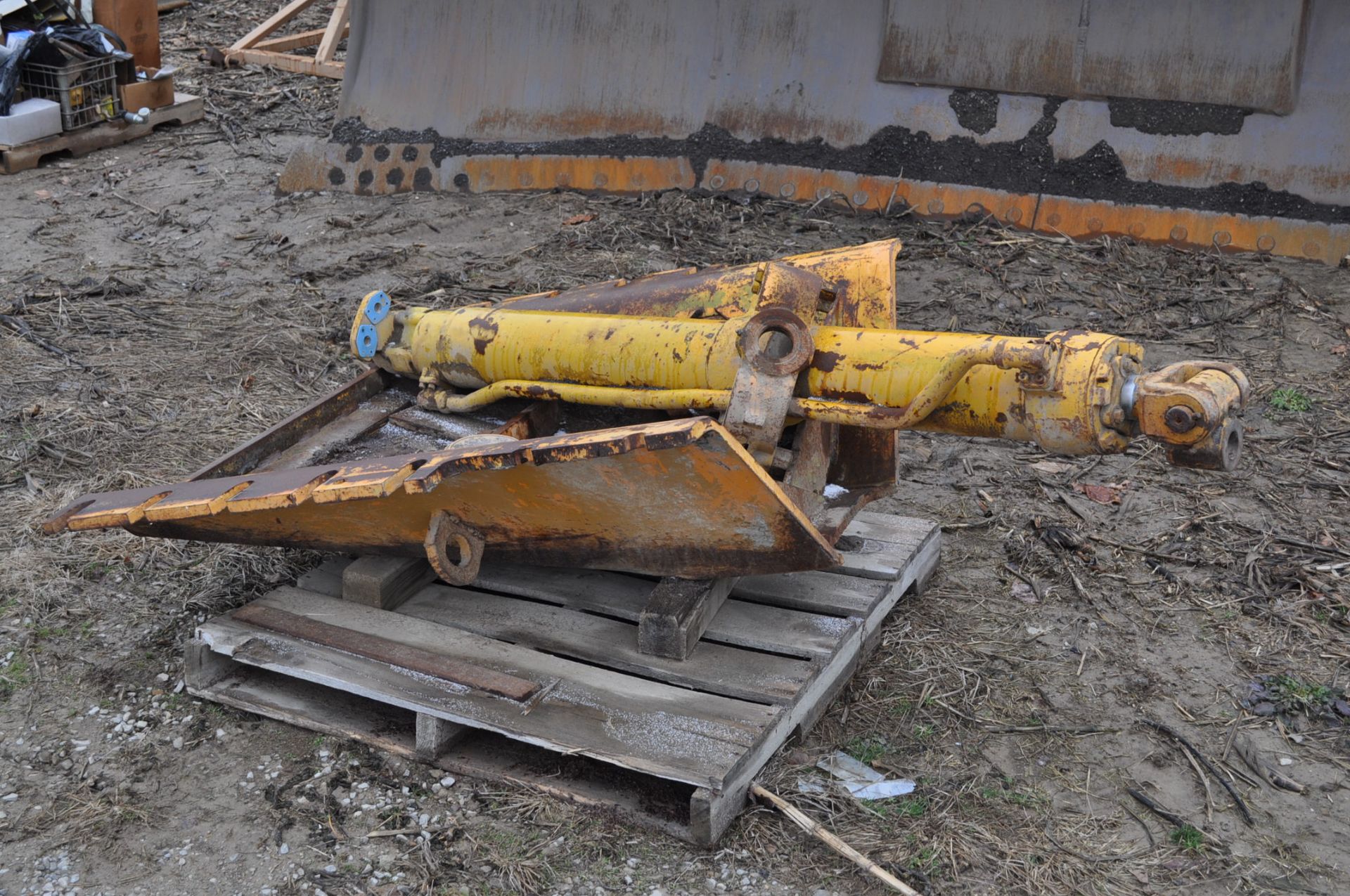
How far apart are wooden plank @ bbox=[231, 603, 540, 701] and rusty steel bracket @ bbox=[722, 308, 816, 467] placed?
0.77 metres

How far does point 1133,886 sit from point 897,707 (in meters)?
0.74

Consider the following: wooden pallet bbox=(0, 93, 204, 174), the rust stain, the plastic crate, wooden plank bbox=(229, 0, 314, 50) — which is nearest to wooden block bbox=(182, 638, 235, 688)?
the rust stain

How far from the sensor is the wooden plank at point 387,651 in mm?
2904

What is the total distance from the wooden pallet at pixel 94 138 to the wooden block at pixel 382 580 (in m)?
4.84

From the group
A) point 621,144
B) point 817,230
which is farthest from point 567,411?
point 621,144

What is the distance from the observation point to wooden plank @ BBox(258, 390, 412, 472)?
11.6 feet

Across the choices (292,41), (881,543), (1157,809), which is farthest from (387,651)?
(292,41)

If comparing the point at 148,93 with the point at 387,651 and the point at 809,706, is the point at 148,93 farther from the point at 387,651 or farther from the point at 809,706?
the point at 809,706

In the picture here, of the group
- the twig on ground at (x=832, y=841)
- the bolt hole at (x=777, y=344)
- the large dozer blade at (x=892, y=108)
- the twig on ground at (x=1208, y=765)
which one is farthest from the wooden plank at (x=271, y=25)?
the twig on ground at (x=1208, y=765)

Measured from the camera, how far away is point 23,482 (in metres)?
4.14

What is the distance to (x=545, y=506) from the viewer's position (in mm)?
2912

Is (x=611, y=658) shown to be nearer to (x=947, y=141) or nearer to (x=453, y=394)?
(x=453, y=394)

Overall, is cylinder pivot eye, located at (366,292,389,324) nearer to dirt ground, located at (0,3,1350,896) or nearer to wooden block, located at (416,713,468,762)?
dirt ground, located at (0,3,1350,896)

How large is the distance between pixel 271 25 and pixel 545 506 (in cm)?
769
